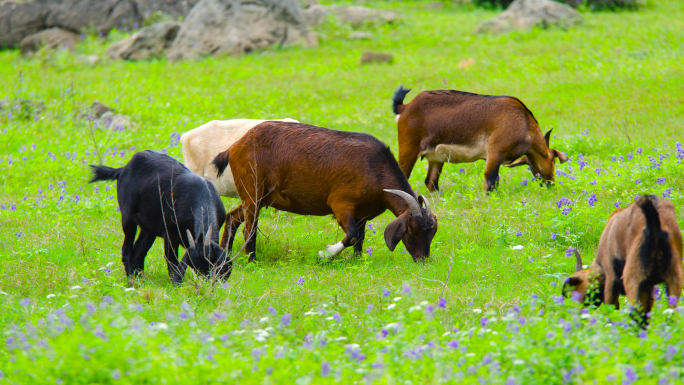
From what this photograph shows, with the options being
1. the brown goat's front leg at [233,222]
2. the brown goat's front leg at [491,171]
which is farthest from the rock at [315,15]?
the brown goat's front leg at [233,222]

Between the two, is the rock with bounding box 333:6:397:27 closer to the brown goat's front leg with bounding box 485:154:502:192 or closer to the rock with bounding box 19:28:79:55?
the rock with bounding box 19:28:79:55

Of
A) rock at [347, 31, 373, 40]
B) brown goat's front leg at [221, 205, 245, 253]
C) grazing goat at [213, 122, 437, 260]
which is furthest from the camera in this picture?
rock at [347, 31, 373, 40]

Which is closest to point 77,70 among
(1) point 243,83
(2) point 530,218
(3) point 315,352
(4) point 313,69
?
(1) point 243,83

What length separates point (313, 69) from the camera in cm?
1859

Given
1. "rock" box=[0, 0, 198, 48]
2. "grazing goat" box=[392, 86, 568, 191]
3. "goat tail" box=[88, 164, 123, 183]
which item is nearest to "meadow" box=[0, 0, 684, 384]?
"grazing goat" box=[392, 86, 568, 191]

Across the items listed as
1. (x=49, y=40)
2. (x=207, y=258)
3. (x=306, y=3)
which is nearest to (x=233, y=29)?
(x=49, y=40)

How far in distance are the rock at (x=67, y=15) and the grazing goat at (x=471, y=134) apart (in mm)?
16166

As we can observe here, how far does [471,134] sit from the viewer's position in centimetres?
950

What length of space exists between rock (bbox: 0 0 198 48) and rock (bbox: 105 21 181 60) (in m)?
2.60

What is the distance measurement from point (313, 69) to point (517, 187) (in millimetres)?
10121

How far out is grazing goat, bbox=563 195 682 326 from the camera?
4.05m

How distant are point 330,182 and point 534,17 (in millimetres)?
16466

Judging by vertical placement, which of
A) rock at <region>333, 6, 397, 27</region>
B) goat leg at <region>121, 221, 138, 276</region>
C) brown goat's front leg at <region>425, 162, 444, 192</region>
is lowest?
rock at <region>333, 6, 397, 27</region>

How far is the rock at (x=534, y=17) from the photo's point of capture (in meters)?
21.4
